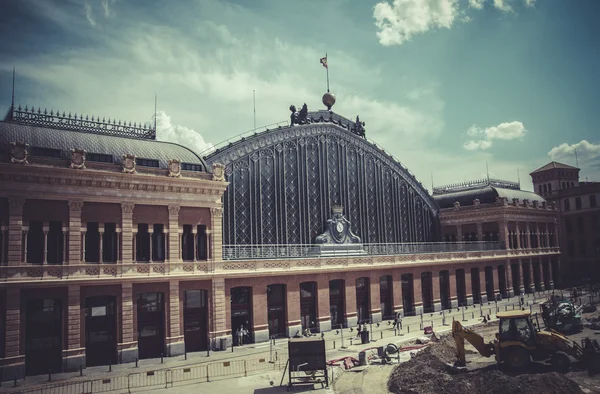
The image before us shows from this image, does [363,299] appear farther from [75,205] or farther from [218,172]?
[75,205]

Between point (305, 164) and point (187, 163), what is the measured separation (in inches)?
690

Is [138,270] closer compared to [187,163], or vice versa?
Answer: [138,270]

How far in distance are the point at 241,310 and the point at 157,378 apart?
43.4 feet

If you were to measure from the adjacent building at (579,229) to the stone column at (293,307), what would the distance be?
229ft

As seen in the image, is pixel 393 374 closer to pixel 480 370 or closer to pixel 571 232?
pixel 480 370

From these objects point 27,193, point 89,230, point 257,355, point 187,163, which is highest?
point 187,163

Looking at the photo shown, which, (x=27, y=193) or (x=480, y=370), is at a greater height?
(x=27, y=193)

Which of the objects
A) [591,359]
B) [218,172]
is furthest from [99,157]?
[591,359]

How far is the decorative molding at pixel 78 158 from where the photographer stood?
117 feet

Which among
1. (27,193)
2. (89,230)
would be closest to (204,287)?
(89,230)

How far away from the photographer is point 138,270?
3788 centimetres

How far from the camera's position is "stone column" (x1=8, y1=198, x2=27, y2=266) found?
3288 centimetres

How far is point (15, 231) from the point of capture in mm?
33125

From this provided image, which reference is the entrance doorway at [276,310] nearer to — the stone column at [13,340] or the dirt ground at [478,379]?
the dirt ground at [478,379]
